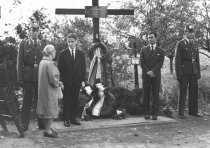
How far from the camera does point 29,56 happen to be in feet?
28.1

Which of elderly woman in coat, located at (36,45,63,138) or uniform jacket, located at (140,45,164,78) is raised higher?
uniform jacket, located at (140,45,164,78)

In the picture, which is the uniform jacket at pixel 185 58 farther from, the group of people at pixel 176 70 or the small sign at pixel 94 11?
the small sign at pixel 94 11

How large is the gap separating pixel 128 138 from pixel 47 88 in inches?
73.1

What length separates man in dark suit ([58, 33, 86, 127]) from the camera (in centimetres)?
902

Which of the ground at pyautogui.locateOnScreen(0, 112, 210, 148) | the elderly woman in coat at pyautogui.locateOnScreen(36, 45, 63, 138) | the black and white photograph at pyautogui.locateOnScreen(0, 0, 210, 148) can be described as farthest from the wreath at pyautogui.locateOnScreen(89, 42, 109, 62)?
the elderly woman in coat at pyautogui.locateOnScreen(36, 45, 63, 138)

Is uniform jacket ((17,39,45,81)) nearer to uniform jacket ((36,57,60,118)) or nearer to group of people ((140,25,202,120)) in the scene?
uniform jacket ((36,57,60,118))

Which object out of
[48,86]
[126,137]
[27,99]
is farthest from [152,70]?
[27,99]

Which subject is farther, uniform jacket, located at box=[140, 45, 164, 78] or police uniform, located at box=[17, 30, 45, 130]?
uniform jacket, located at box=[140, 45, 164, 78]

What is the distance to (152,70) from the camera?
9656 mm

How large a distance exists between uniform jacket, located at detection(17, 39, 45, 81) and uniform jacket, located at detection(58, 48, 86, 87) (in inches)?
23.7

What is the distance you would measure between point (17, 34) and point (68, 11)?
1517 millimetres

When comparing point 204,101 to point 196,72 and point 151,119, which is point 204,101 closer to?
point 196,72

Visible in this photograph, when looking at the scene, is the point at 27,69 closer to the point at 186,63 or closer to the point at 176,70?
the point at 176,70

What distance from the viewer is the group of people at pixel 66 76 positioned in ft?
25.6
